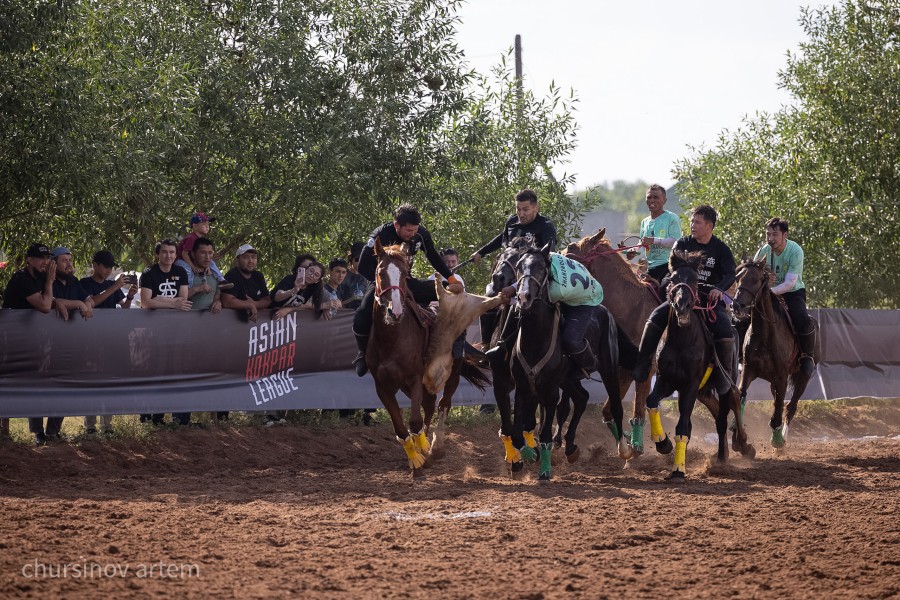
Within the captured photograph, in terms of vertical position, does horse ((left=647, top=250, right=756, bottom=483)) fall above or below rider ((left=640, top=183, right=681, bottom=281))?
below

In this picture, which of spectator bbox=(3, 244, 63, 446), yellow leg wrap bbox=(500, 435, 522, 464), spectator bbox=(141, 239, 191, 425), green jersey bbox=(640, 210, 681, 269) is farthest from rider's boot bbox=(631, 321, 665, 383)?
spectator bbox=(3, 244, 63, 446)

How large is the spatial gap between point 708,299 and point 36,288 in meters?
7.59

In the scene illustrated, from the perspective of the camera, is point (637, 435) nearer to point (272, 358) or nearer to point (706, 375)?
point (706, 375)

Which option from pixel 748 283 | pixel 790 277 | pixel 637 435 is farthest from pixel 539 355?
pixel 790 277

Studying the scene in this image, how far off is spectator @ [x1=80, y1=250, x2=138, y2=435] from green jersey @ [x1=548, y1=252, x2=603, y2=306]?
5606 millimetres

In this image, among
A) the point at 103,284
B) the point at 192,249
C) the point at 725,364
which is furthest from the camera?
the point at 192,249

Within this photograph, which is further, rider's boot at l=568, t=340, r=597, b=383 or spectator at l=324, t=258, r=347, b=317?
spectator at l=324, t=258, r=347, b=317

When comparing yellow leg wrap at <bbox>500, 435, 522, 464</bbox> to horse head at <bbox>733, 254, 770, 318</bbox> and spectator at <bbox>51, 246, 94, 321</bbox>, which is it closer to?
horse head at <bbox>733, 254, 770, 318</bbox>

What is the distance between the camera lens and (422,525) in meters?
8.21

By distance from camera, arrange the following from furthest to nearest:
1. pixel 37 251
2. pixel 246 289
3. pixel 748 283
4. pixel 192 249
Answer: pixel 246 289 → pixel 192 249 → pixel 748 283 → pixel 37 251

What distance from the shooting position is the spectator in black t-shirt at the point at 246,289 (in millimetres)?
13586

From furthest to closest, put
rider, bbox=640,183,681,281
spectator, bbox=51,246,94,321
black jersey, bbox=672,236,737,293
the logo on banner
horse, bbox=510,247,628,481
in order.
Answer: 1. rider, bbox=640,183,681,281
2. the logo on banner
3. spectator, bbox=51,246,94,321
4. black jersey, bbox=672,236,737,293
5. horse, bbox=510,247,628,481

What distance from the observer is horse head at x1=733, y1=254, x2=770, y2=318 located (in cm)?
1291

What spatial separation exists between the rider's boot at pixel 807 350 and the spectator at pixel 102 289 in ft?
29.0
